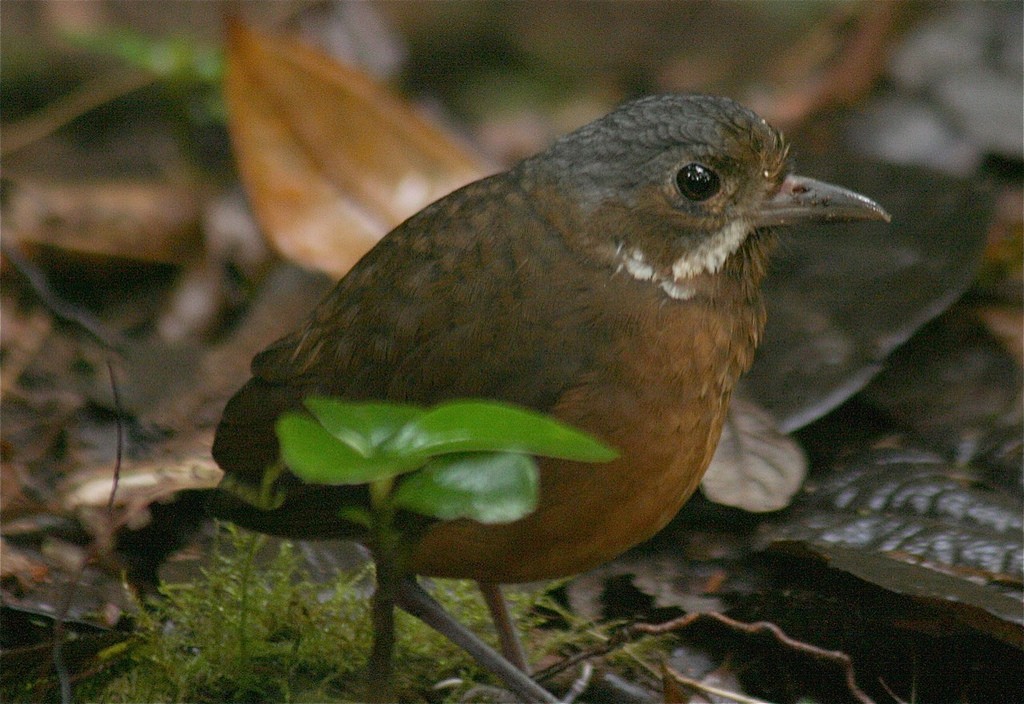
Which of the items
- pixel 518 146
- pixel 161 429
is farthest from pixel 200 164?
pixel 161 429

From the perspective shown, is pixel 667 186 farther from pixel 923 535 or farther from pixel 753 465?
pixel 923 535

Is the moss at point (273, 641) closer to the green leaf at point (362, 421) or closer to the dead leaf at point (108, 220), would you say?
the green leaf at point (362, 421)

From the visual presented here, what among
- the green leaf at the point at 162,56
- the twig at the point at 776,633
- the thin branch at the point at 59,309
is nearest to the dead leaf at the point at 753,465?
the twig at the point at 776,633

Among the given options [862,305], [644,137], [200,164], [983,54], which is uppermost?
[983,54]

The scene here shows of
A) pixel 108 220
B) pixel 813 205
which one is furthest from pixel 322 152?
pixel 813 205

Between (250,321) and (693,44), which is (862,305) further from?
(693,44)

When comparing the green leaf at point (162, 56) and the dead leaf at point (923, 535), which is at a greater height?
the green leaf at point (162, 56)
